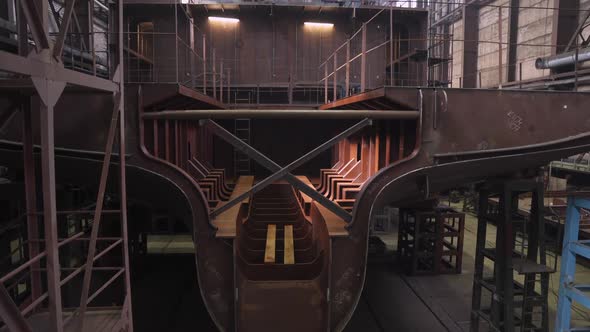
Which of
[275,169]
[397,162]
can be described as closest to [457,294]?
[397,162]

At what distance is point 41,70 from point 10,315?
5.67ft

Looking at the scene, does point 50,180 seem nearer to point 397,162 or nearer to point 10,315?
point 10,315

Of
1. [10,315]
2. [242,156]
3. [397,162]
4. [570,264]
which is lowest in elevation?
[570,264]

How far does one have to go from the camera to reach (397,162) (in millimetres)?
6012

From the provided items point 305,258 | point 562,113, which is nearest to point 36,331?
point 305,258

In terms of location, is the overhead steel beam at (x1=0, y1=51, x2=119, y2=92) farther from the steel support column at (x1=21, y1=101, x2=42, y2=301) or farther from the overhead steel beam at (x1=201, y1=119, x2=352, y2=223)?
the overhead steel beam at (x1=201, y1=119, x2=352, y2=223)

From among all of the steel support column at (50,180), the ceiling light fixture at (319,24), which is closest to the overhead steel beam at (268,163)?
the steel support column at (50,180)

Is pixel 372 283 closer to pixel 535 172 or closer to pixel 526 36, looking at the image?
pixel 535 172

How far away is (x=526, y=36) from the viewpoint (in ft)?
67.2

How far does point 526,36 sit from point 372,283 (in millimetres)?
17179

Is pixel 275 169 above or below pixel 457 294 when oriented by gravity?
above

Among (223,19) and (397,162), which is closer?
(397,162)

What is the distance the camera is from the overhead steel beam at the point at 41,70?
2400mm

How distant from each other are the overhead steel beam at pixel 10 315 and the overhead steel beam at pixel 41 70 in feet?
4.82
